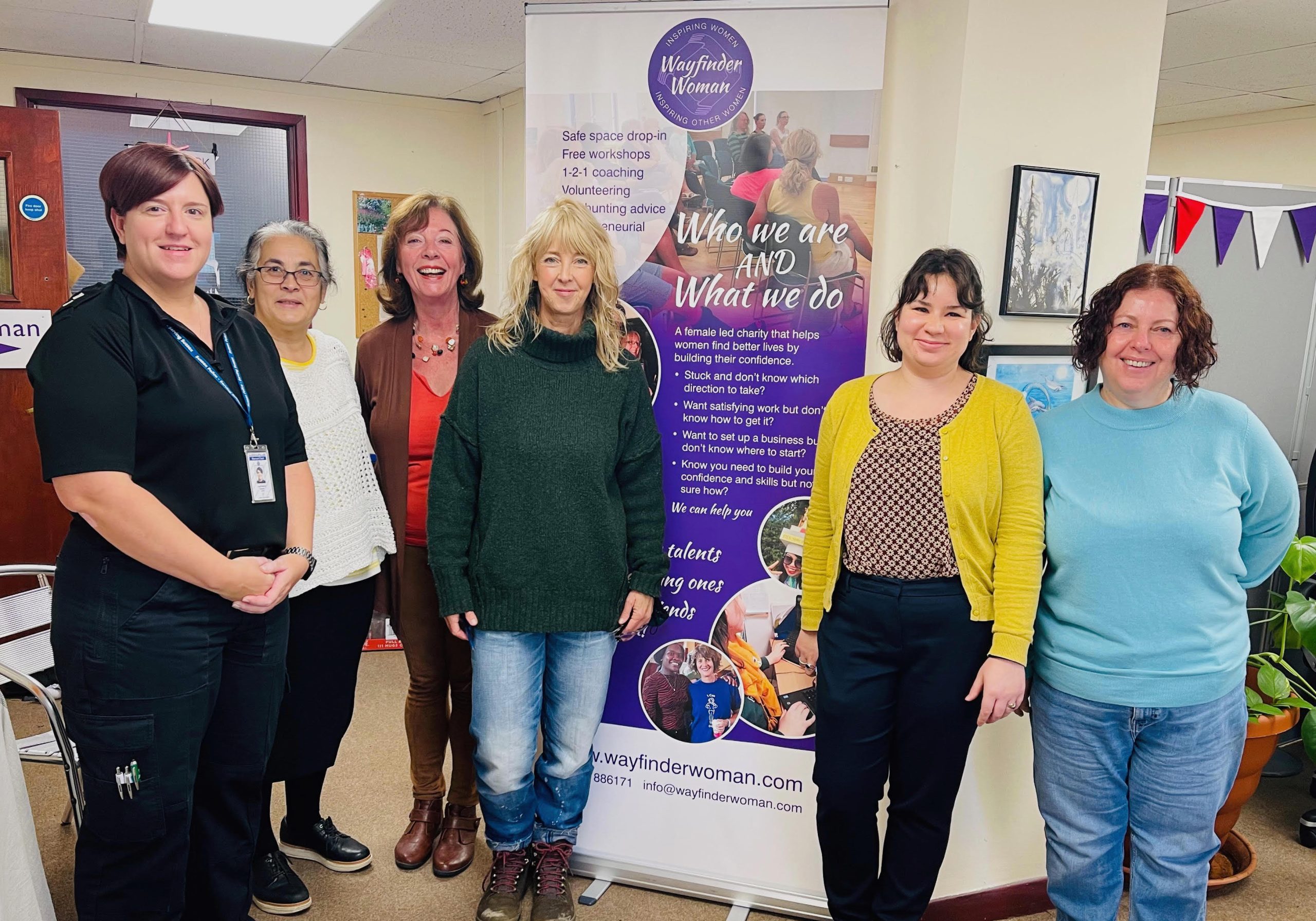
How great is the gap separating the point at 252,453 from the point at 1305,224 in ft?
9.99

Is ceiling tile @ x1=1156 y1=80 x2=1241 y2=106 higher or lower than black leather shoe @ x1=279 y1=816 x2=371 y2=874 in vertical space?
higher

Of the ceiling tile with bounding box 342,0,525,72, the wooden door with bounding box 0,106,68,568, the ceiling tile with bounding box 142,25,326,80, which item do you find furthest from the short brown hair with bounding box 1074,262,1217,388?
the wooden door with bounding box 0,106,68,568

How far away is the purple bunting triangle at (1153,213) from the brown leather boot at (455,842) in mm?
2507

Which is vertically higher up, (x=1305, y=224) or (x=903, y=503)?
(x=1305, y=224)

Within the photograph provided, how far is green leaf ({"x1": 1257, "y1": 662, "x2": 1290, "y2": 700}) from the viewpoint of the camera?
7.41ft

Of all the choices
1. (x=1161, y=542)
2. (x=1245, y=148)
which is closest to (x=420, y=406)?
(x=1161, y=542)

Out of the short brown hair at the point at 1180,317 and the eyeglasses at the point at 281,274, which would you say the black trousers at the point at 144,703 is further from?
the short brown hair at the point at 1180,317

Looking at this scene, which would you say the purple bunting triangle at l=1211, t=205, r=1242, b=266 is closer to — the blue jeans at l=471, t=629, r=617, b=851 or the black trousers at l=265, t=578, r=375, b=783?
the blue jeans at l=471, t=629, r=617, b=851

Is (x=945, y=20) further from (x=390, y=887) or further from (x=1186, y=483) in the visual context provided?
(x=390, y=887)

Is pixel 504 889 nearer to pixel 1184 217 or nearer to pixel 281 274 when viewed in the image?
pixel 281 274

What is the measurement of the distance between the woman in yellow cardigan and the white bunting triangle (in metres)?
1.55

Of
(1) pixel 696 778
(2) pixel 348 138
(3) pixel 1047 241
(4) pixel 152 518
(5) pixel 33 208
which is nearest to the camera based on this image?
(4) pixel 152 518

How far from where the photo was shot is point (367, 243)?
15.7 ft

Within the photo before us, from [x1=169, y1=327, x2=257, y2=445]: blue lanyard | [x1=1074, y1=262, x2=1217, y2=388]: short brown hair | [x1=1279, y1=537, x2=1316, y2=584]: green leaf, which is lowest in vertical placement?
[x1=1279, y1=537, x2=1316, y2=584]: green leaf
